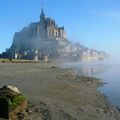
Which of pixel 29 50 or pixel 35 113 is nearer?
pixel 35 113

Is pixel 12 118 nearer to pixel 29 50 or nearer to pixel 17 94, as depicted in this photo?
pixel 17 94

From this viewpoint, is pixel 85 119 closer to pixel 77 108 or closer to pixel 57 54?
pixel 77 108

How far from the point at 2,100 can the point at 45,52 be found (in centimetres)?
18551

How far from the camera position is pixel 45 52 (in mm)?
197500

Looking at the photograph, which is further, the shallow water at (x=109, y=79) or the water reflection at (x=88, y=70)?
the water reflection at (x=88, y=70)

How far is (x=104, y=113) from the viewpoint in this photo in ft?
53.5

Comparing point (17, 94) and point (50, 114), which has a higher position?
point (17, 94)

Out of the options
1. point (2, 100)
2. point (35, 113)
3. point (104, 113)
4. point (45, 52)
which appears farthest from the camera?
point (45, 52)

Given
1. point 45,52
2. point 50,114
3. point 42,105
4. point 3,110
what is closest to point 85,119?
point 50,114

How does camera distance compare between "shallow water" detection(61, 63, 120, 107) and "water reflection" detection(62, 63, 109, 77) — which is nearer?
"shallow water" detection(61, 63, 120, 107)

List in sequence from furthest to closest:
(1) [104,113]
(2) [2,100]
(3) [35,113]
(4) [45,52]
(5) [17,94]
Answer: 1. (4) [45,52]
2. (1) [104,113]
3. (3) [35,113]
4. (5) [17,94]
5. (2) [2,100]

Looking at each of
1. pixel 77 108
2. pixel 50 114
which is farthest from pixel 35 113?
pixel 77 108

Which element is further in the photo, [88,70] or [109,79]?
[88,70]

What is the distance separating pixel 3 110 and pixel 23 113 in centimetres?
136
